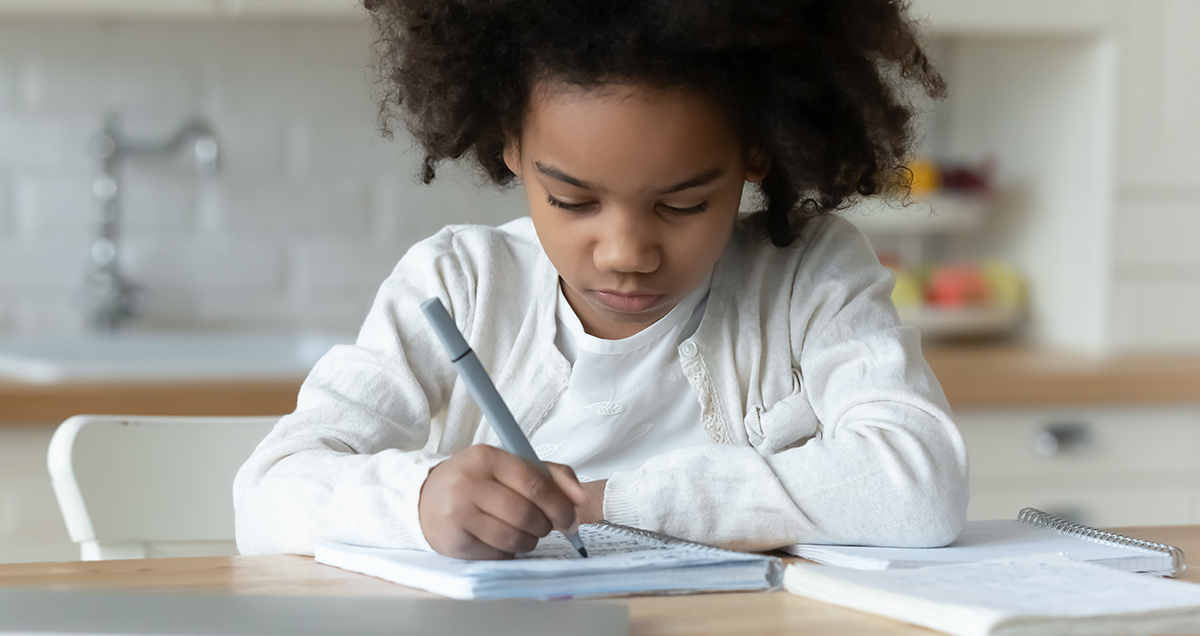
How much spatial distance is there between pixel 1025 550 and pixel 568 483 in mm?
299

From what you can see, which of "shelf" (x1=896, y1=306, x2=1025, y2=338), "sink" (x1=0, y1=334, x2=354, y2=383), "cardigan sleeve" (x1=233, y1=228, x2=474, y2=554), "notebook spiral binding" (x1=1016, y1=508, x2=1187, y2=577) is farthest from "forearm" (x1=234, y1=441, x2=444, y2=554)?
"shelf" (x1=896, y1=306, x2=1025, y2=338)

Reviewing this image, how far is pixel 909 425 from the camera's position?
866 mm

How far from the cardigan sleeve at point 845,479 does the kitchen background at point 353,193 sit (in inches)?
46.8

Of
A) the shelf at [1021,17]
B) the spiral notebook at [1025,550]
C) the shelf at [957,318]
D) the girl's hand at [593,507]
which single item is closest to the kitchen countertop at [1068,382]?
the shelf at [957,318]

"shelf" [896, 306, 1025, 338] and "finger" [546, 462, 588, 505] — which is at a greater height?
"shelf" [896, 306, 1025, 338]

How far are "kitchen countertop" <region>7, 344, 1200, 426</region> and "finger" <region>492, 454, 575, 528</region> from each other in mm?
1108

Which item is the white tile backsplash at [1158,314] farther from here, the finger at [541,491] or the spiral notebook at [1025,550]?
the finger at [541,491]

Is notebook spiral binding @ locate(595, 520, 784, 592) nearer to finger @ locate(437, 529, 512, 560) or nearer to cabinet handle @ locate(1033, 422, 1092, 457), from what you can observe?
finger @ locate(437, 529, 512, 560)

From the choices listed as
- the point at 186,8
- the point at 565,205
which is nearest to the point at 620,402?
the point at 565,205

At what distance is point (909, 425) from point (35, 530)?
4.56ft

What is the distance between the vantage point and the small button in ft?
3.34

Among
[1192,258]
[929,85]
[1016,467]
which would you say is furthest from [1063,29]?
[929,85]

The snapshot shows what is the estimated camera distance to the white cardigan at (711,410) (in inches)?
31.4

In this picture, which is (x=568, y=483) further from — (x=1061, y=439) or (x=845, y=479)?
(x=1061, y=439)
